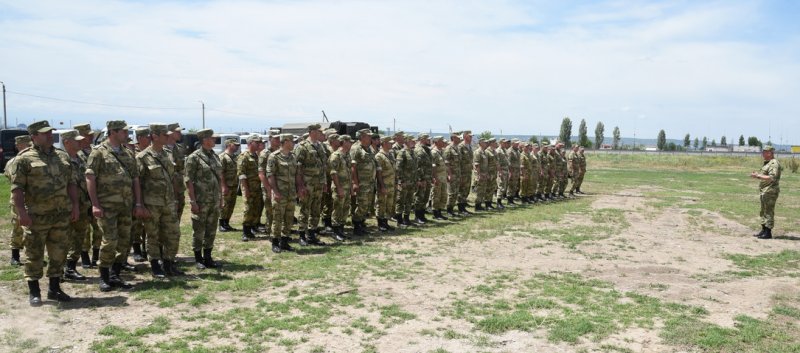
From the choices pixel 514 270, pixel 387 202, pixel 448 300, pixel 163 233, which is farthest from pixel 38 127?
pixel 387 202

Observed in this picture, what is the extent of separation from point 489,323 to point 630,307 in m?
1.78

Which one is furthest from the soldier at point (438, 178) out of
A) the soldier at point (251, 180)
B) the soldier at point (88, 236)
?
the soldier at point (88, 236)

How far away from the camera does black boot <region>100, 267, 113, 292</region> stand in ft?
21.2

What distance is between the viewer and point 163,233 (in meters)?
7.05

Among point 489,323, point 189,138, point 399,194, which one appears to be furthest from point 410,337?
point 189,138

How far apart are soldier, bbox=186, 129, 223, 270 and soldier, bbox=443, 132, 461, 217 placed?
6.48 meters

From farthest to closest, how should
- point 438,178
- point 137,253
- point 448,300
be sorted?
point 438,178
point 137,253
point 448,300

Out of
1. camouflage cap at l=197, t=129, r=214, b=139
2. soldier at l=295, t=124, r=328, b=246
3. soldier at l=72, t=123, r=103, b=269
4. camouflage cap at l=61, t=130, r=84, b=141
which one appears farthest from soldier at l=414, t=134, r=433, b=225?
camouflage cap at l=61, t=130, r=84, b=141

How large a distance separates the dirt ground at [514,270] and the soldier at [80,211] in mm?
466

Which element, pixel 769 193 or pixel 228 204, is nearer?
pixel 228 204

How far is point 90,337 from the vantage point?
16.4 ft

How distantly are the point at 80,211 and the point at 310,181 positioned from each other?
133 inches

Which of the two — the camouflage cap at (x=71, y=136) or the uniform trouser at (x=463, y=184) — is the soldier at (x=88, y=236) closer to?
the camouflage cap at (x=71, y=136)

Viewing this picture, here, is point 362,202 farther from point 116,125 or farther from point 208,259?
point 116,125
